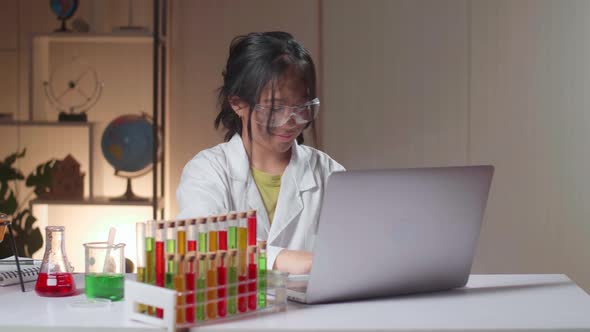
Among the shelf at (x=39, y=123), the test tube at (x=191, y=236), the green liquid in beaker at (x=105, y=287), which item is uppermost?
the shelf at (x=39, y=123)

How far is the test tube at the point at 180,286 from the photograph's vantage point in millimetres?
1372

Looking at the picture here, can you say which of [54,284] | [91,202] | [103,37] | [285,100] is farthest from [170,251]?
[103,37]

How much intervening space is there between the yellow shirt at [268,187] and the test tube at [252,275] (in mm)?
868

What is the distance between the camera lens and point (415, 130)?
12.7 feet

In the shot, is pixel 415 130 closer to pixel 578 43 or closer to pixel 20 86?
pixel 578 43

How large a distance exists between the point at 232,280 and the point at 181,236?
0.12 m

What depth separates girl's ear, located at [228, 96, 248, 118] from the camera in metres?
2.26

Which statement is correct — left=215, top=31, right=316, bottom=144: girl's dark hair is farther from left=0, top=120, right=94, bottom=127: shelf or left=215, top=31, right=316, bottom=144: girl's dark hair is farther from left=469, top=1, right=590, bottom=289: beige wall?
left=0, top=120, right=94, bottom=127: shelf

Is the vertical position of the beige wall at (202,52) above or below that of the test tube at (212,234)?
above

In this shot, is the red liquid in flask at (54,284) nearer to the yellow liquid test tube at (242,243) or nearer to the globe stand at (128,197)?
the yellow liquid test tube at (242,243)

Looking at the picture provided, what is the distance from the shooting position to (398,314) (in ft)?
4.84

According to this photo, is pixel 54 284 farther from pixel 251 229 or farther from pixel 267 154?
pixel 267 154

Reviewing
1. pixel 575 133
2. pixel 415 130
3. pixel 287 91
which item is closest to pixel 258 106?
pixel 287 91

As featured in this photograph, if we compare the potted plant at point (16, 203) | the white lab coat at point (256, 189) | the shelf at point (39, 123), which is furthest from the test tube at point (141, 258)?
→ the shelf at point (39, 123)
